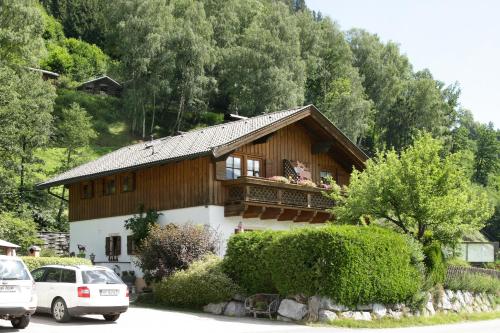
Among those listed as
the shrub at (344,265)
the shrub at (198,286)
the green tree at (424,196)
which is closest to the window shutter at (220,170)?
the shrub at (198,286)

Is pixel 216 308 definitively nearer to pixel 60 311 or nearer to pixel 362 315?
pixel 362 315

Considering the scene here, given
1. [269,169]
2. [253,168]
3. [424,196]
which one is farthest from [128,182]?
[424,196]

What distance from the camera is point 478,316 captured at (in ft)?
73.4

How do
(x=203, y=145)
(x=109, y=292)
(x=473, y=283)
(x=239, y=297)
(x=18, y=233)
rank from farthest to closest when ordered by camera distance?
1. (x=18, y=233)
2. (x=203, y=145)
3. (x=473, y=283)
4. (x=239, y=297)
5. (x=109, y=292)

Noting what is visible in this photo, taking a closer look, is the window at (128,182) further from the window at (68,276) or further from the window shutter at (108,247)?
the window at (68,276)

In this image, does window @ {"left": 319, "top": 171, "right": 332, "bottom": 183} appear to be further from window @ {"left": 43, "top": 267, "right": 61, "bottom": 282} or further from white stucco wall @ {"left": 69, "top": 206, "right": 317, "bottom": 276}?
window @ {"left": 43, "top": 267, "right": 61, "bottom": 282}

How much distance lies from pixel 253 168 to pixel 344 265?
36.8 feet

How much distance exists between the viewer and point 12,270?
15.2 meters

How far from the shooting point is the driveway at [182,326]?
53.9 ft

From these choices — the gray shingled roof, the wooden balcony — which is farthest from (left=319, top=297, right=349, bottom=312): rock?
→ the gray shingled roof

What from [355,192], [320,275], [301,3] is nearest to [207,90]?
[355,192]

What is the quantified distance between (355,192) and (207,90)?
143 feet

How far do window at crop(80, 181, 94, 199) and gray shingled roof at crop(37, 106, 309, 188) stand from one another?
2.32 ft

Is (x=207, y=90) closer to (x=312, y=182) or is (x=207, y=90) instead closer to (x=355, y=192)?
(x=312, y=182)
